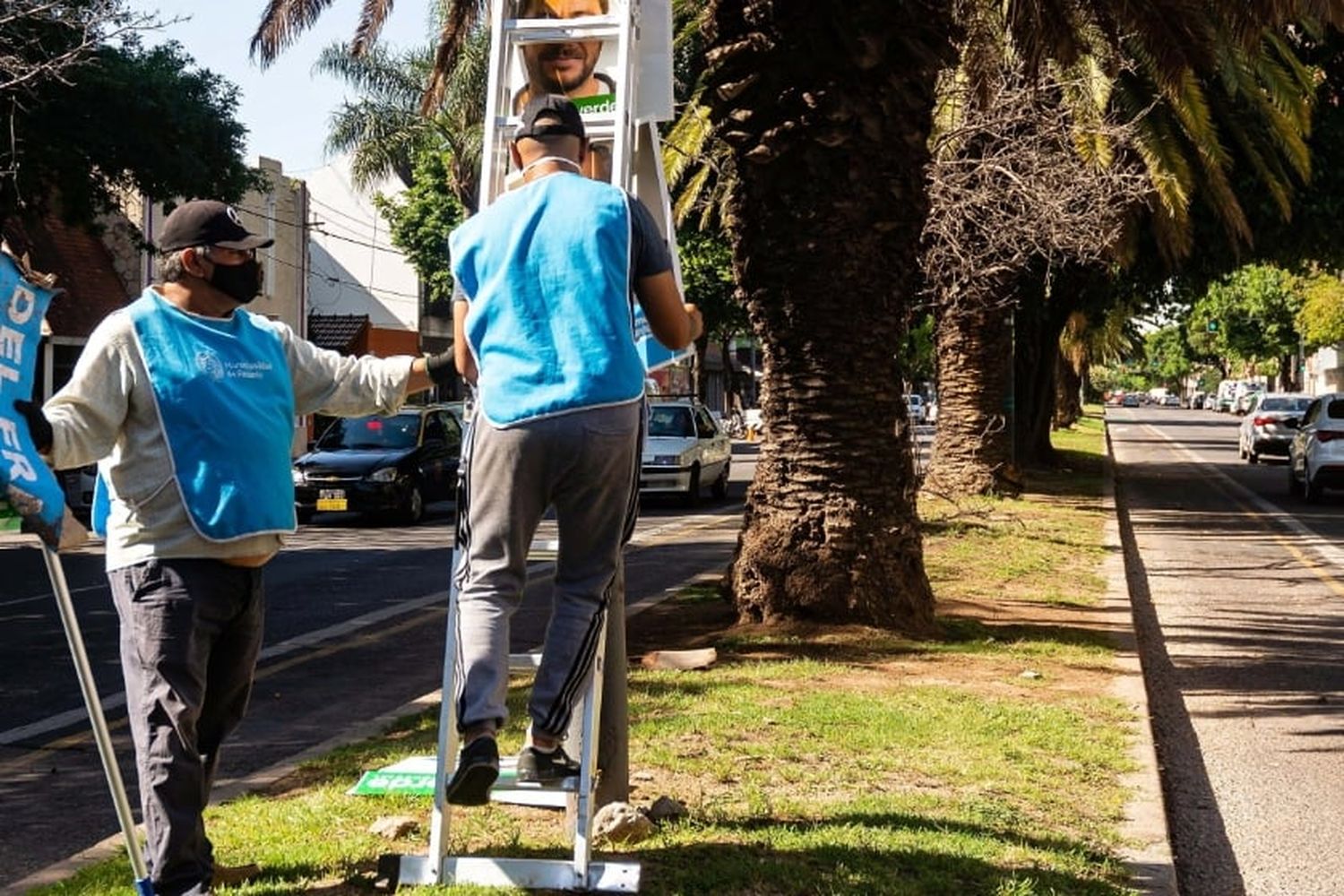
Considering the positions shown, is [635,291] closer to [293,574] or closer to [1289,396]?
[293,574]

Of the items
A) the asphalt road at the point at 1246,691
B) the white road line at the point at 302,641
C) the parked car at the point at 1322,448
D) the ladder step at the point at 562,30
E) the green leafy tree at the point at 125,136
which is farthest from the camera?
the parked car at the point at 1322,448

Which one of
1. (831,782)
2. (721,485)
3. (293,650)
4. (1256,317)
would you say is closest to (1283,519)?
(721,485)

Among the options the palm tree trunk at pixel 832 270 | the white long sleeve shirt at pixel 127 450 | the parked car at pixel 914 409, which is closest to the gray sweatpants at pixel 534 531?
the white long sleeve shirt at pixel 127 450

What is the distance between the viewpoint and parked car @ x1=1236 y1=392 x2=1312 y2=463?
38125mm

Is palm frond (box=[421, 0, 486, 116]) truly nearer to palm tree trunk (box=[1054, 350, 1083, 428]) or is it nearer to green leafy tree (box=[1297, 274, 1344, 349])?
palm tree trunk (box=[1054, 350, 1083, 428])

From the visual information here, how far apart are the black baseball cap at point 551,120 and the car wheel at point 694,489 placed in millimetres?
20934

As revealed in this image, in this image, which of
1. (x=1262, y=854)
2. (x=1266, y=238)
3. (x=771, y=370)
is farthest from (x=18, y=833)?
(x=1266, y=238)

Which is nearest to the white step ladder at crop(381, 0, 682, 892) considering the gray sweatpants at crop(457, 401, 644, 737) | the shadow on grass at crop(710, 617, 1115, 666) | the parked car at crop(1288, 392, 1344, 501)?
the gray sweatpants at crop(457, 401, 644, 737)

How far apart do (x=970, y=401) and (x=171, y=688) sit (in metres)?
19.9

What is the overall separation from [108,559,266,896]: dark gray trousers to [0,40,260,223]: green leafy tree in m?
16.2

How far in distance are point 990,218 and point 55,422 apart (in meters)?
16.7

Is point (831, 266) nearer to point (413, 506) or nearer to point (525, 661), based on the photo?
point (525, 661)

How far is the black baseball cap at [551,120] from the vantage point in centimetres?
430

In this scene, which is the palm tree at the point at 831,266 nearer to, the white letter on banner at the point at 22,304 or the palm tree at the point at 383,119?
the white letter on banner at the point at 22,304
